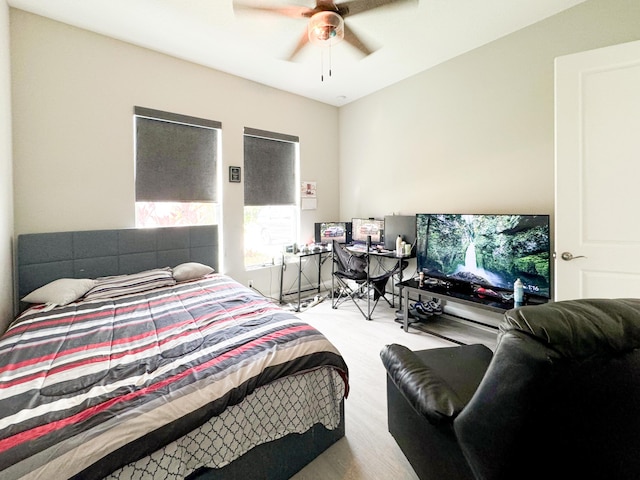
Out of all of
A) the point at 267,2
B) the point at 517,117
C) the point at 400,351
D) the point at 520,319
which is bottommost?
the point at 400,351

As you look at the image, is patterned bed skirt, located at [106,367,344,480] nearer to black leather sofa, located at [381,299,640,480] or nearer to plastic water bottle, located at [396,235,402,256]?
black leather sofa, located at [381,299,640,480]

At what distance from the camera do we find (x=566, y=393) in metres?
0.71

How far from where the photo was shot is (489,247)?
2736 mm

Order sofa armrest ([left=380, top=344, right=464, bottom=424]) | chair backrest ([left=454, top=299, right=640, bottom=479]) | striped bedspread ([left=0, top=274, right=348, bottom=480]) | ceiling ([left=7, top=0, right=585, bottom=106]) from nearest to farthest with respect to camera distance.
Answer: chair backrest ([left=454, top=299, right=640, bottom=479]), striped bedspread ([left=0, top=274, right=348, bottom=480]), sofa armrest ([left=380, top=344, right=464, bottom=424]), ceiling ([left=7, top=0, right=585, bottom=106])

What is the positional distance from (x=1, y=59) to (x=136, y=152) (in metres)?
1.06

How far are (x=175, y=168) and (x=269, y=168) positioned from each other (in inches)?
49.0

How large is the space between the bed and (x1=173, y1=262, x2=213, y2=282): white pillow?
52 cm

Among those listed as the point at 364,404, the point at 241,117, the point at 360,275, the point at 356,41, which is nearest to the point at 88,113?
the point at 241,117

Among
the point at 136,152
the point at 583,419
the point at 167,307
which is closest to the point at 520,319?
the point at 583,419

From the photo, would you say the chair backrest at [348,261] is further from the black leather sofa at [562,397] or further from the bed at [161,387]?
the black leather sofa at [562,397]

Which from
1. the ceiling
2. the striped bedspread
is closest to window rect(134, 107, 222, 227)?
the ceiling

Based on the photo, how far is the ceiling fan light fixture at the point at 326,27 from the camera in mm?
1946

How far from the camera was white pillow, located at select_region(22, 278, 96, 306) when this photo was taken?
2.21 m

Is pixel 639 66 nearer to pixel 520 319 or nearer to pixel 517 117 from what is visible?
pixel 517 117
